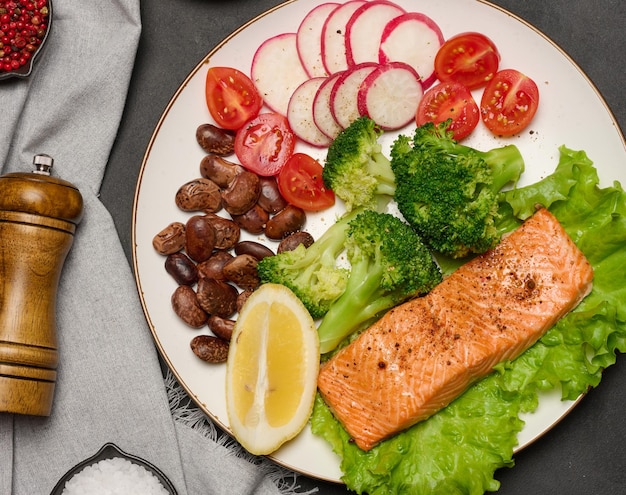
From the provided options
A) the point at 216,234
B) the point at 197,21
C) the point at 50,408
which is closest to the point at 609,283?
the point at 216,234

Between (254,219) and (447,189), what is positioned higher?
(447,189)

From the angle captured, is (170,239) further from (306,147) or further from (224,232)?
(306,147)

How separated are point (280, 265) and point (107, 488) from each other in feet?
5.22

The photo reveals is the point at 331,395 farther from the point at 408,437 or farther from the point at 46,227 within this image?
the point at 46,227

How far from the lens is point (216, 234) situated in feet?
12.9

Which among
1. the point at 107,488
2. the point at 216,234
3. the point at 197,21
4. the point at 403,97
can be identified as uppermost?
the point at 403,97

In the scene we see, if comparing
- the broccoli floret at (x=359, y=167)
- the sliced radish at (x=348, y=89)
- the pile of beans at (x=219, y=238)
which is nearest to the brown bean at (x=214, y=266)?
the pile of beans at (x=219, y=238)

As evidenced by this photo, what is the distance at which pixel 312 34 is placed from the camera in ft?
13.0

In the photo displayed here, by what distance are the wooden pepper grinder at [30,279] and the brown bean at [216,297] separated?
2.74 feet

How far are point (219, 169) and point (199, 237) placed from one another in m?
0.43

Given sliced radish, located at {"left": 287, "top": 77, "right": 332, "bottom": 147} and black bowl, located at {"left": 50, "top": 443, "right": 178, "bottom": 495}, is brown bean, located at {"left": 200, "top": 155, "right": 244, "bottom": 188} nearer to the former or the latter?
sliced radish, located at {"left": 287, "top": 77, "right": 332, "bottom": 147}

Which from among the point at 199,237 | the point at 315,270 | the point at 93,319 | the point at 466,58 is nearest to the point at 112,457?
the point at 93,319

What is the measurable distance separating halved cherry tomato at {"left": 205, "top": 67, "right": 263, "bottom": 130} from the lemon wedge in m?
1.04

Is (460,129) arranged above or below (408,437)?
above
